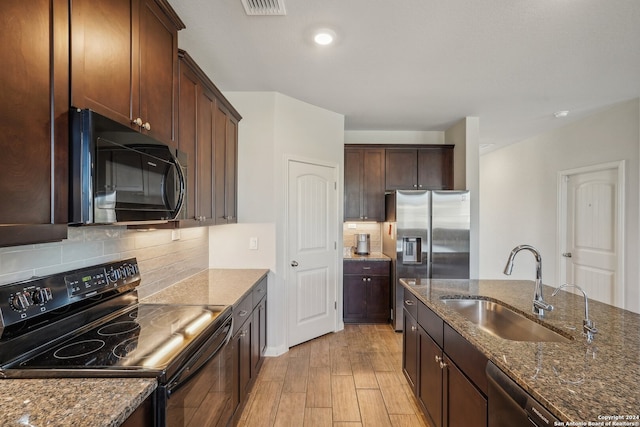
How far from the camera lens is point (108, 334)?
137cm

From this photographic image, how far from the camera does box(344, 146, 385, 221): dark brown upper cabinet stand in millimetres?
4270

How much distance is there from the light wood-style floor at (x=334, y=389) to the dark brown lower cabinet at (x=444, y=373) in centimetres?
28

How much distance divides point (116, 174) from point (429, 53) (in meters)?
2.26

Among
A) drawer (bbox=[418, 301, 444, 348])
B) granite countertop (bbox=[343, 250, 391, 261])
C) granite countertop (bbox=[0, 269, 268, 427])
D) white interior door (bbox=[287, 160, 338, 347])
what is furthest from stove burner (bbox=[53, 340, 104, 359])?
granite countertop (bbox=[343, 250, 391, 261])

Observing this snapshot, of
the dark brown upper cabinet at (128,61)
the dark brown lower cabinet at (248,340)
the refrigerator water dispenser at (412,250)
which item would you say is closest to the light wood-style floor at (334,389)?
the dark brown lower cabinet at (248,340)

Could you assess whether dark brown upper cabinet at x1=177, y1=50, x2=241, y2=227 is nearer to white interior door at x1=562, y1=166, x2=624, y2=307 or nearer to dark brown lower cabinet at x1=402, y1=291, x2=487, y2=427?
dark brown lower cabinet at x1=402, y1=291, x2=487, y2=427

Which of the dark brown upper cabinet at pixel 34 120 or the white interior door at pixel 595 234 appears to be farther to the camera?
the white interior door at pixel 595 234

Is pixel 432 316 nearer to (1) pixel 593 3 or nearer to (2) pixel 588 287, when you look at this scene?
(1) pixel 593 3

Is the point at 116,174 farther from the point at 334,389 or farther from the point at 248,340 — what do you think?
the point at 334,389

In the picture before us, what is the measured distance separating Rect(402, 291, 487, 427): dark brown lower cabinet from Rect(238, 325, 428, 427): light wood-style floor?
0.90 feet

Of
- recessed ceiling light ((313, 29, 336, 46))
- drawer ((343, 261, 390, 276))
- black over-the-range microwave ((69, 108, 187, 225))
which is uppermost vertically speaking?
recessed ceiling light ((313, 29, 336, 46))

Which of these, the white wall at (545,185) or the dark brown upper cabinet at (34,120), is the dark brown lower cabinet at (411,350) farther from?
the white wall at (545,185)

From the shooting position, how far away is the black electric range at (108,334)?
1047mm

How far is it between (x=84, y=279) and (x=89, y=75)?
0.89 meters
